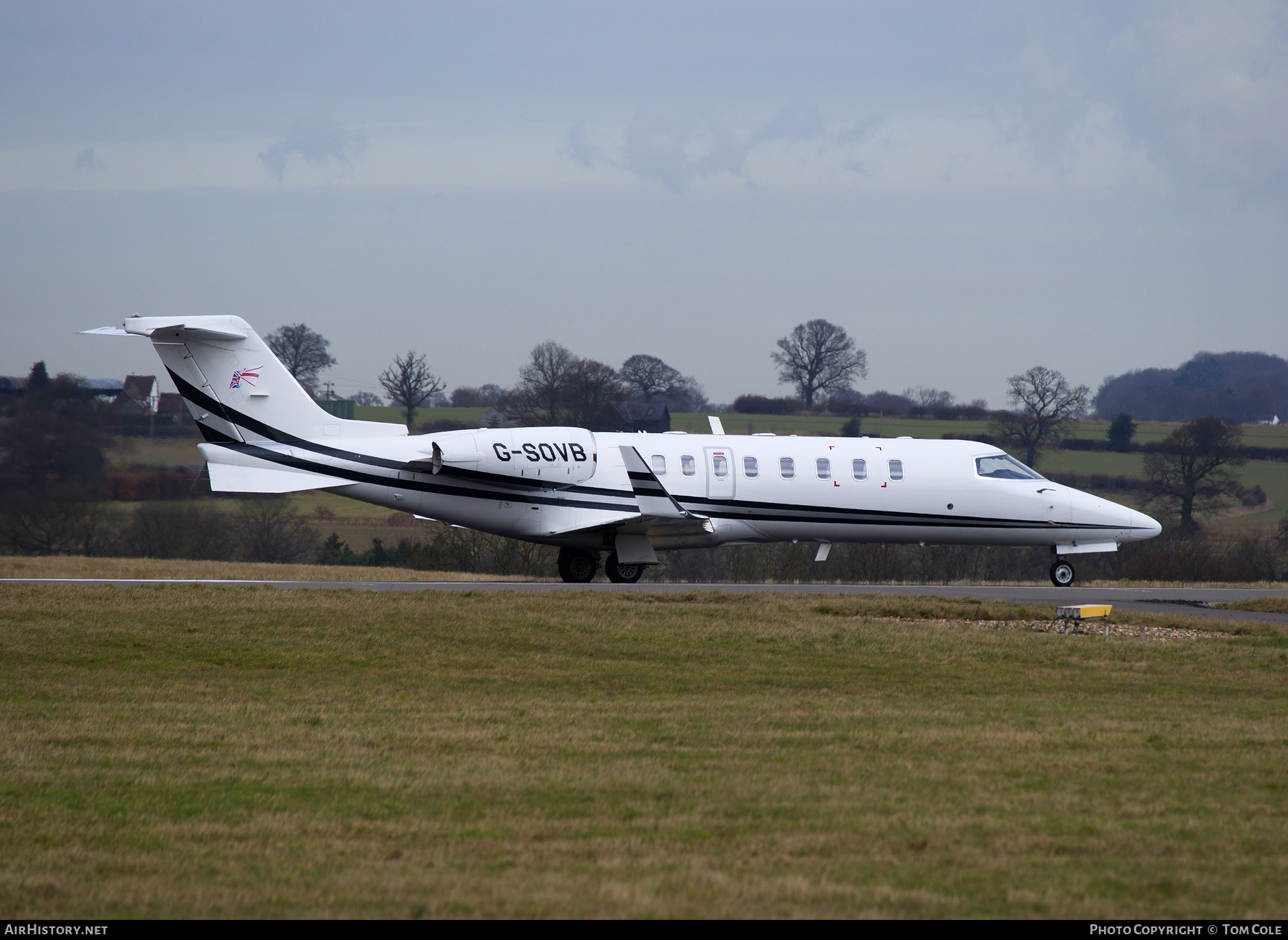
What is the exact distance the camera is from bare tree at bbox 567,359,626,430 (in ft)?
188

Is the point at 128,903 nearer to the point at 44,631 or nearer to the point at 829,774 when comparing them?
the point at 829,774

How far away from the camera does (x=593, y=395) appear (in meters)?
59.6

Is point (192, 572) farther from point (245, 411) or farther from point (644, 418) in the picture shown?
point (644, 418)

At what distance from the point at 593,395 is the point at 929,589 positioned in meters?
35.1

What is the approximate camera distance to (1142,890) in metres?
6.30

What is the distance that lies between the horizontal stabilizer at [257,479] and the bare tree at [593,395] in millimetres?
30089

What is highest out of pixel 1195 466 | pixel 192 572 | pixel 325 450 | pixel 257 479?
pixel 325 450

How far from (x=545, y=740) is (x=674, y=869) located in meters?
4.12

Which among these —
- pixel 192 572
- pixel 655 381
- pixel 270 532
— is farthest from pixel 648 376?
pixel 192 572

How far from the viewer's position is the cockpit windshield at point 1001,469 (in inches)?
1109

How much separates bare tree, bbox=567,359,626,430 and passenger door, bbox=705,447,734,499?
28523 mm

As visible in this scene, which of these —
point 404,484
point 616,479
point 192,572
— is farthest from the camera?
point 192,572

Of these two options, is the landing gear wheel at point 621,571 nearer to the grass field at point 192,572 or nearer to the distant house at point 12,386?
the grass field at point 192,572

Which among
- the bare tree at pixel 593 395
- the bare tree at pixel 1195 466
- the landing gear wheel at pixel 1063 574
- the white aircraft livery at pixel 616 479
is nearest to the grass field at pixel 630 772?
the white aircraft livery at pixel 616 479
